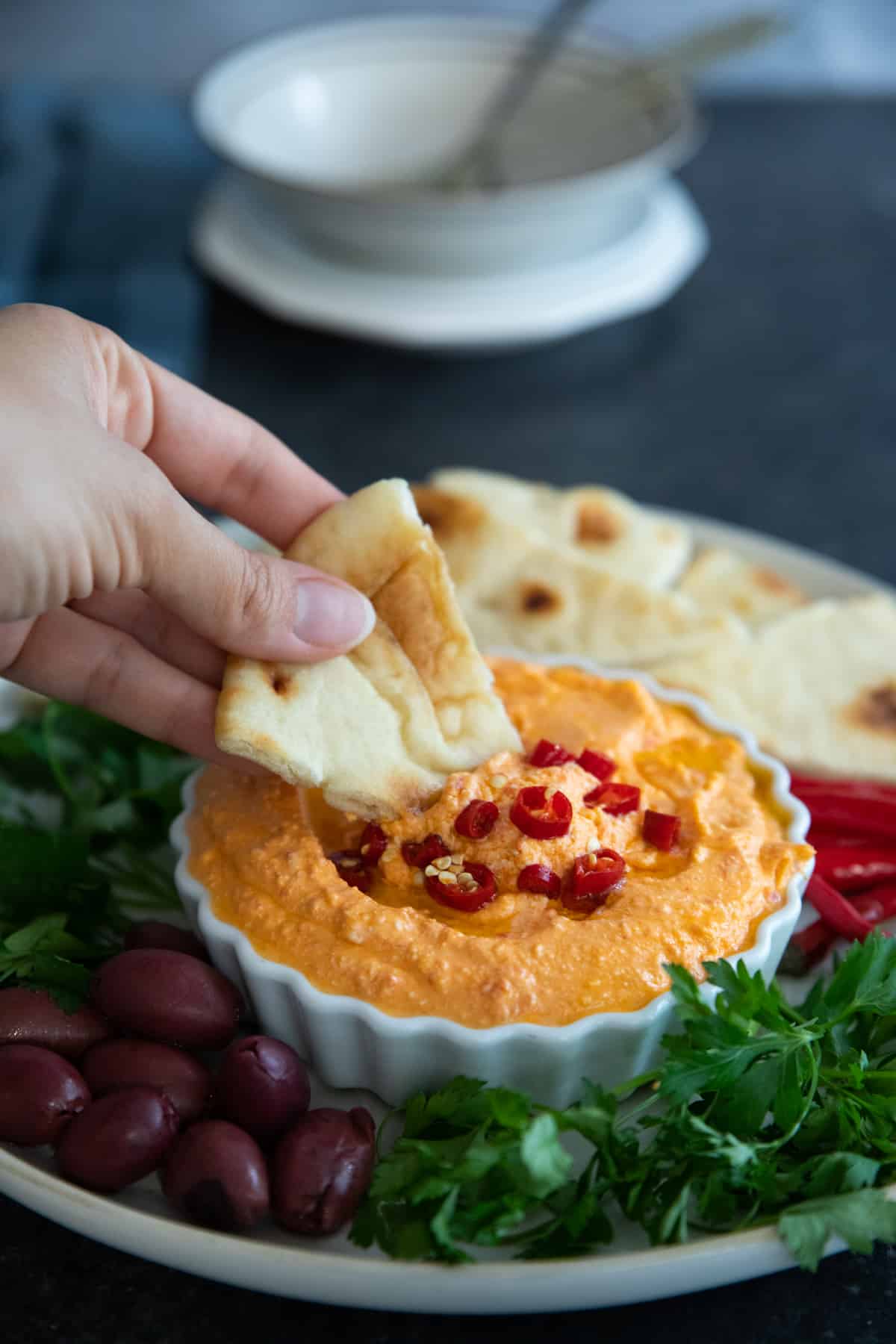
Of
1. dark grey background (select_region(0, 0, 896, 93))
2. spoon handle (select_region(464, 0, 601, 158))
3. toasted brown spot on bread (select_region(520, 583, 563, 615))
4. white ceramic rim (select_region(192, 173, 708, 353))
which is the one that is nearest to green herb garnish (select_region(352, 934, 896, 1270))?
toasted brown spot on bread (select_region(520, 583, 563, 615))

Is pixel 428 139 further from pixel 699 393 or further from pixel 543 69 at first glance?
pixel 699 393

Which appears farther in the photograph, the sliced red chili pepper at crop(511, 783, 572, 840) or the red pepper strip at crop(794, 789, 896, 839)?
the red pepper strip at crop(794, 789, 896, 839)

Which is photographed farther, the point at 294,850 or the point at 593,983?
the point at 294,850

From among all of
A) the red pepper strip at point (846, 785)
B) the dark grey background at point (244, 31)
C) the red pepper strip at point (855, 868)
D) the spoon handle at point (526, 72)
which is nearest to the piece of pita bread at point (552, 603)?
the red pepper strip at point (846, 785)

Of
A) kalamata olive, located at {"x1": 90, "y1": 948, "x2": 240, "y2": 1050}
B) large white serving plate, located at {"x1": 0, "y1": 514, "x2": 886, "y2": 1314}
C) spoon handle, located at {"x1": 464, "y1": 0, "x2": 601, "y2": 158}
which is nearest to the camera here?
large white serving plate, located at {"x1": 0, "y1": 514, "x2": 886, "y2": 1314}

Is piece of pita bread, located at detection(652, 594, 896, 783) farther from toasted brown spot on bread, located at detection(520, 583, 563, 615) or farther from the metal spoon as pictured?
the metal spoon

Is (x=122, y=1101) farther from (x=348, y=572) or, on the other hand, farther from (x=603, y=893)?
(x=348, y=572)

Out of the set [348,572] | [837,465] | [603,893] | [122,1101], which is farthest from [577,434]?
[122,1101]
